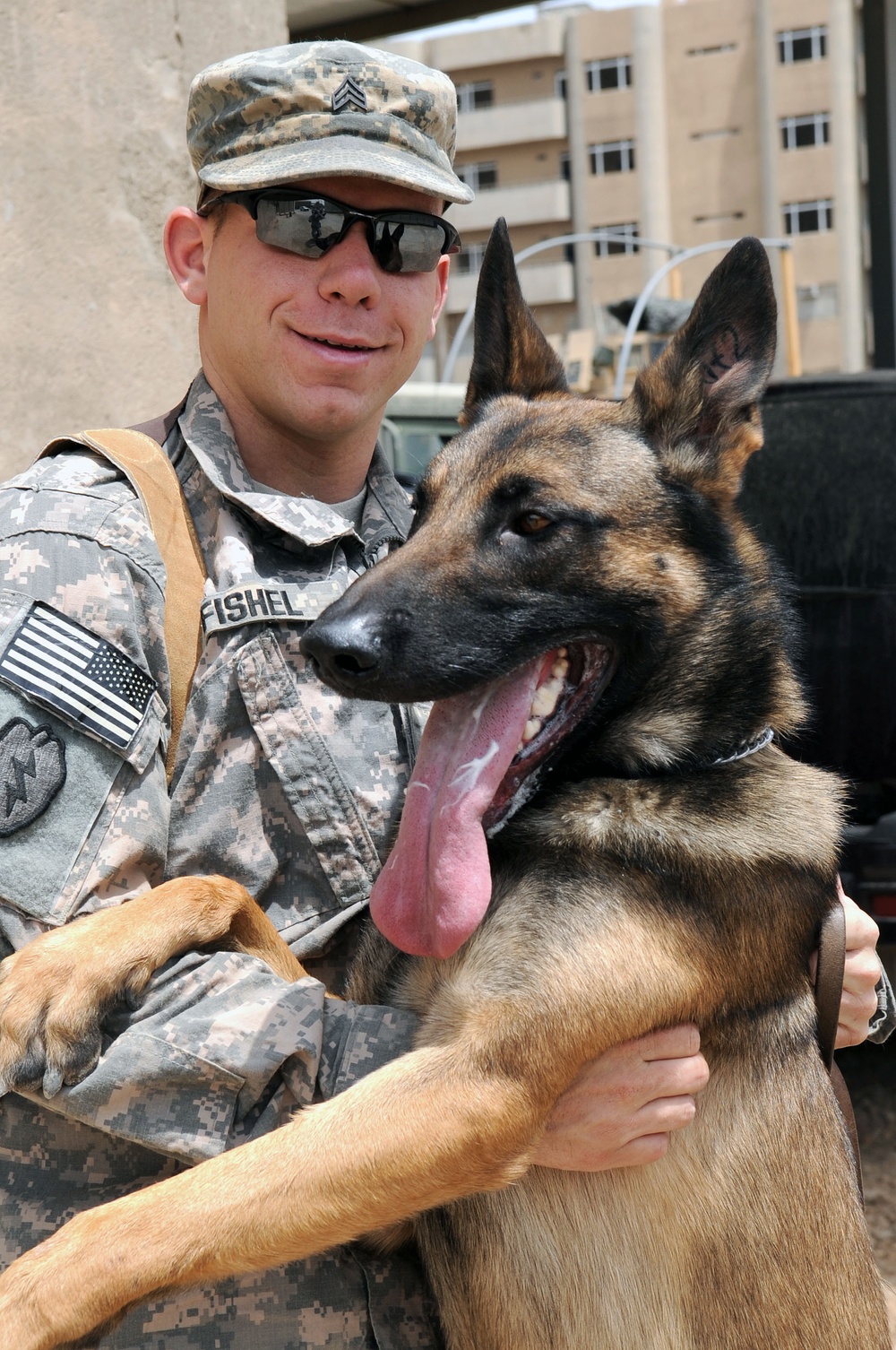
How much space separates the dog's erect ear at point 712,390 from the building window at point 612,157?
53384mm

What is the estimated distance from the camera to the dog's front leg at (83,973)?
1.69 meters

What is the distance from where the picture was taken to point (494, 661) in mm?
1926

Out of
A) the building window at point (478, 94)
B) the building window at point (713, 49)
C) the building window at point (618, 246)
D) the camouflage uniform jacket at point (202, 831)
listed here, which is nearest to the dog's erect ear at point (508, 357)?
the camouflage uniform jacket at point (202, 831)

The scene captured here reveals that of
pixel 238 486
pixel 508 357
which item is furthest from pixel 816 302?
pixel 238 486

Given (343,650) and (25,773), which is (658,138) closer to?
(343,650)

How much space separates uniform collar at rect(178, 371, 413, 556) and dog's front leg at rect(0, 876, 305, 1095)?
0.64m

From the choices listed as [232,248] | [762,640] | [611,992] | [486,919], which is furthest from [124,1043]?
[232,248]

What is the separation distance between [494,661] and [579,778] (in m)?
0.31

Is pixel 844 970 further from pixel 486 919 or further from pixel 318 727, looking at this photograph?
pixel 318 727

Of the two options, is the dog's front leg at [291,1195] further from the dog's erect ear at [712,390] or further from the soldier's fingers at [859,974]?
the dog's erect ear at [712,390]

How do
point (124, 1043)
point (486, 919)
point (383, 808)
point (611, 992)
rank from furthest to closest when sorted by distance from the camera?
1. point (383, 808)
2. point (486, 919)
3. point (611, 992)
4. point (124, 1043)

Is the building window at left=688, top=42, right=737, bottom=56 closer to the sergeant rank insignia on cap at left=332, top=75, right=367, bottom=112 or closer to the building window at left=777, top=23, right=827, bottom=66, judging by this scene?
the building window at left=777, top=23, right=827, bottom=66

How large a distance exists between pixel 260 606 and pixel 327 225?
26.8 inches

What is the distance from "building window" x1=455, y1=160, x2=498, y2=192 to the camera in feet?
174
